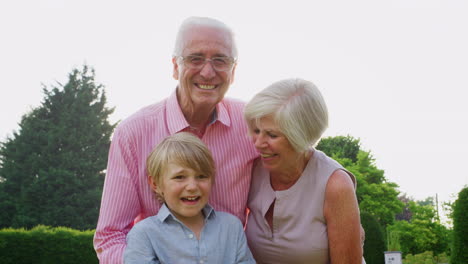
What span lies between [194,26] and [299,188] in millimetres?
1318

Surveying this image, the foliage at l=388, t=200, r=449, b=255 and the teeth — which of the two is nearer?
the teeth

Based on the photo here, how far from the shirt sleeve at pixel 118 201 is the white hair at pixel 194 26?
28.2 inches

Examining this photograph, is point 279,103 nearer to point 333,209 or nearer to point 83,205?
point 333,209

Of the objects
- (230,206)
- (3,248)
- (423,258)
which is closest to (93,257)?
(3,248)

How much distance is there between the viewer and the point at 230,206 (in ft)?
10.7

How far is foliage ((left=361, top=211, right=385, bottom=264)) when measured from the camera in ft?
42.4

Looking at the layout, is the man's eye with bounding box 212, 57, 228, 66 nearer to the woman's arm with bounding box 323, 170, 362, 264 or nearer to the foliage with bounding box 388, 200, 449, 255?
the woman's arm with bounding box 323, 170, 362, 264

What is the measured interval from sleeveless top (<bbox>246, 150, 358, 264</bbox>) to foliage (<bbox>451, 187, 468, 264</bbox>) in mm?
8971

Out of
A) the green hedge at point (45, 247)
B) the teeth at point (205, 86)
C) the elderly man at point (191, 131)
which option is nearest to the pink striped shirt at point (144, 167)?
the elderly man at point (191, 131)

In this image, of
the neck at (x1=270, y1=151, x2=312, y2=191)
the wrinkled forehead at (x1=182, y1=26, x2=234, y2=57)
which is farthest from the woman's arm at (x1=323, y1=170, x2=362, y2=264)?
the wrinkled forehead at (x1=182, y1=26, x2=234, y2=57)

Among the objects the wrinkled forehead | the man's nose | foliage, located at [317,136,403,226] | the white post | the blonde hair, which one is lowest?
the white post

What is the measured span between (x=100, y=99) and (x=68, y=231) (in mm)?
17588

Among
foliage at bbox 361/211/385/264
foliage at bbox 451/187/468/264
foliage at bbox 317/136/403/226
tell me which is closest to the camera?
foliage at bbox 451/187/468/264

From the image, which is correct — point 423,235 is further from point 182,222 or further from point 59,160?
point 59,160
